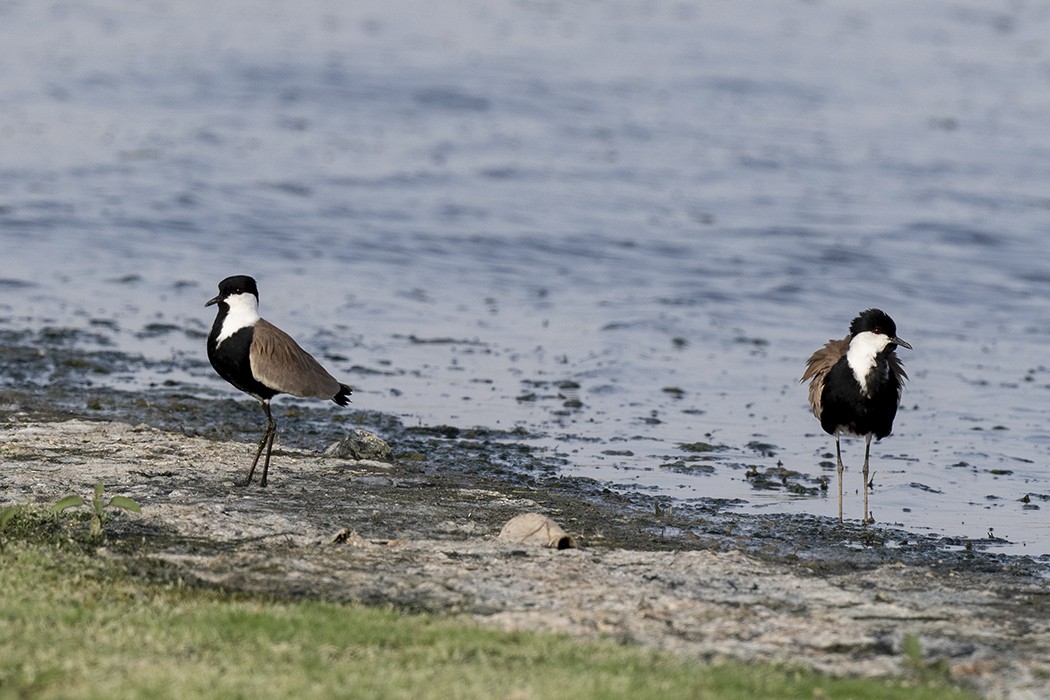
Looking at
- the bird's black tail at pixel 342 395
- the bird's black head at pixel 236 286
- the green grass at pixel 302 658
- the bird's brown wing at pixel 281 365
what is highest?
the bird's black head at pixel 236 286

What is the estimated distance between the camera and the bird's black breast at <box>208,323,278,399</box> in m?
9.97

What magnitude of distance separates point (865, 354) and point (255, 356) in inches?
173

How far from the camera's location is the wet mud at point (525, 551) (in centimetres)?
725

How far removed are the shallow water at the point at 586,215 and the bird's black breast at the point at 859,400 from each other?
22.7 inches

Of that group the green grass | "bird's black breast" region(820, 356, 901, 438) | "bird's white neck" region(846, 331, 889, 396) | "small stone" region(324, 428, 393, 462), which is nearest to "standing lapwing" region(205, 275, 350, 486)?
"small stone" region(324, 428, 393, 462)

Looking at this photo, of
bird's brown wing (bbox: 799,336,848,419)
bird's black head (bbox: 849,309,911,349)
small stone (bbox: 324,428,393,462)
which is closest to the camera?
small stone (bbox: 324,428,393,462)

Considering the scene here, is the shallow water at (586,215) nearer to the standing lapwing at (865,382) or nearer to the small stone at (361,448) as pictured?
the standing lapwing at (865,382)

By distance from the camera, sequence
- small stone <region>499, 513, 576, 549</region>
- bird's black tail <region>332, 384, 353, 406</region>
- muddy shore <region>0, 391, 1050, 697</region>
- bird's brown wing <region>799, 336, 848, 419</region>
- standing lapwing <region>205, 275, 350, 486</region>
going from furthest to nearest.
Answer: bird's brown wing <region>799, 336, 848, 419</region> → bird's black tail <region>332, 384, 353, 406</region> → standing lapwing <region>205, 275, 350, 486</region> → small stone <region>499, 513, 576, 549</region> → muddy shore <region>0, 391, 1050, 697</region>

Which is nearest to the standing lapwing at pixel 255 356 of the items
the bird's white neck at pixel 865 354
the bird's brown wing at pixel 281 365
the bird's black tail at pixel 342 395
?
the bird's brown wing at pixel 281 365

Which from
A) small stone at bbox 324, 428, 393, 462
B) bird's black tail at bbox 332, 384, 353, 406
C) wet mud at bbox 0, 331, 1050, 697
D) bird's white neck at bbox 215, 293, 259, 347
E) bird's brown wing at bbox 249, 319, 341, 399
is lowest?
wet mud at bbox 0, 331, 1050, 697

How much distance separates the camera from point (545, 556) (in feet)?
27.5

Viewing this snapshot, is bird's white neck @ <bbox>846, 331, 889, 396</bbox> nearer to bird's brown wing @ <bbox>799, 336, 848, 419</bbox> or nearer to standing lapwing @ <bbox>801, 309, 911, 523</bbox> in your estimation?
standing lapwing @ <bbox>801, 309, 911, 523</bbox>

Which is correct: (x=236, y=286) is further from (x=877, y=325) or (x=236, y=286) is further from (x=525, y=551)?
(x=877, y=325)

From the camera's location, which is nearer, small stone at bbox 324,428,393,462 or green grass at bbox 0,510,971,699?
green grass at bbox 0,510,971,699
